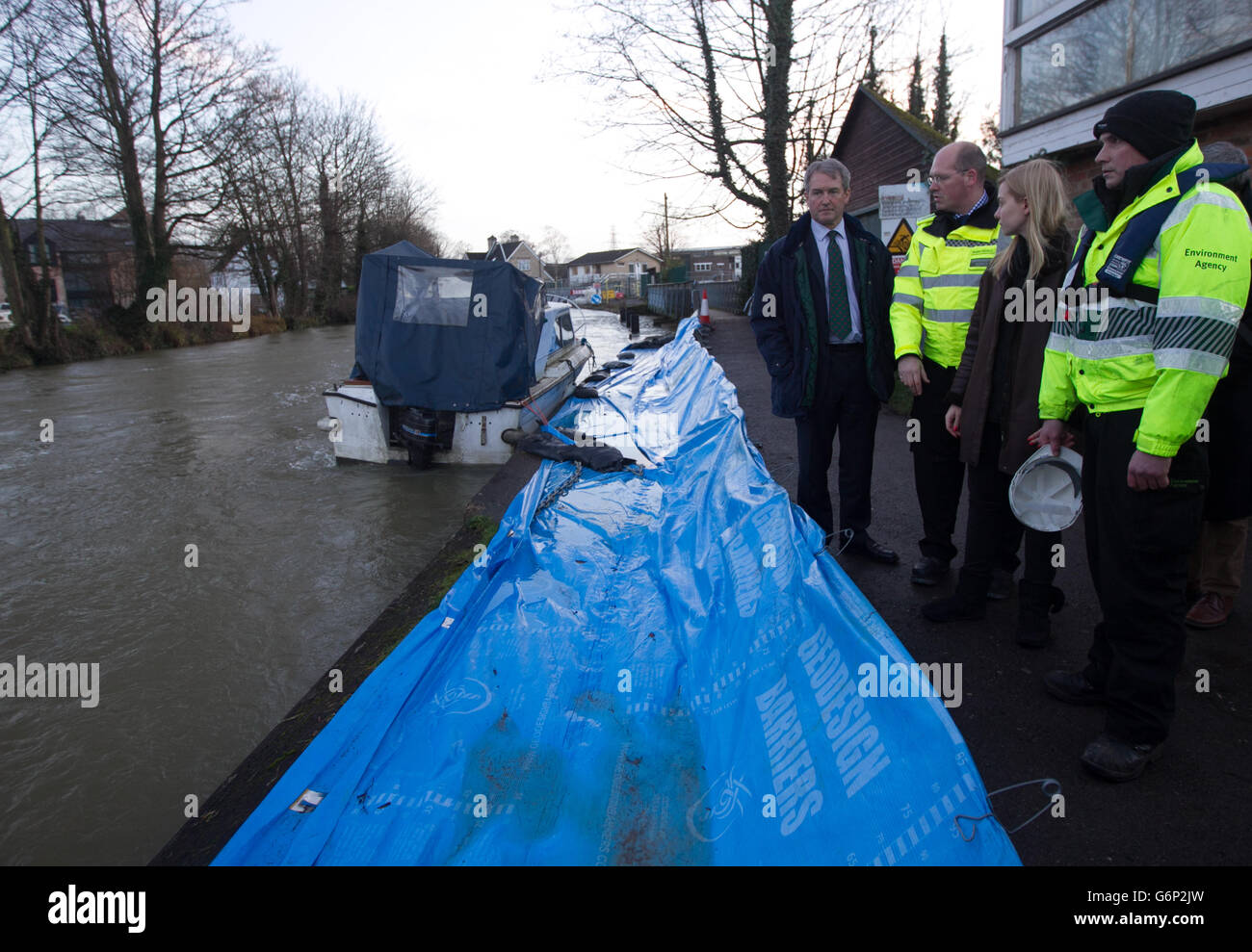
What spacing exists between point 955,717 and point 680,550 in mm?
2114

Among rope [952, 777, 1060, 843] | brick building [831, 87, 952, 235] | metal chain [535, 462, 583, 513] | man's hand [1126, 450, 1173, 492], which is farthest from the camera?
brick building [831, 87, 952, 235]

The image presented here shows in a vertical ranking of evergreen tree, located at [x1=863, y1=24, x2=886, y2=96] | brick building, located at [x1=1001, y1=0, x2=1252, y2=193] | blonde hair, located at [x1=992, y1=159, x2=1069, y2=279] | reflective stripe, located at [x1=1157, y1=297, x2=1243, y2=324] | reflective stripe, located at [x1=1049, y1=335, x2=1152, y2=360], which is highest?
evergreen tree, located at [x1=863, y1=24, x2=886, y2=96]

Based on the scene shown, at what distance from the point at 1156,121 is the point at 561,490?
15.7 ft

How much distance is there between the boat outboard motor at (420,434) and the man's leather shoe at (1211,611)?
8.00 meters

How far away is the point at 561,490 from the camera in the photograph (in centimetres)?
640

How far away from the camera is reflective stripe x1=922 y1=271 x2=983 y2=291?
3.68 m

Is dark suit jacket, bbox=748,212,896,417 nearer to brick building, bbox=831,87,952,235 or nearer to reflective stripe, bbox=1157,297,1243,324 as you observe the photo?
reflective stripe, bbox=1157,297,1243,324

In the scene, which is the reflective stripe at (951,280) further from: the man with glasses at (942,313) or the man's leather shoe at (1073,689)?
the man's leather shoe at (1073,689)

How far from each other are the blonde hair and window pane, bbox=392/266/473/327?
7.20 m

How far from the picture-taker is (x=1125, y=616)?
8.22 ft

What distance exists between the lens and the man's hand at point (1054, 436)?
3.02 m

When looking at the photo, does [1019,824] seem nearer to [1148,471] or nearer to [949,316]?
[1148,471]

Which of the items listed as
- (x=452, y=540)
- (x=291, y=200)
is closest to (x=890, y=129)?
(x=452, y=540)

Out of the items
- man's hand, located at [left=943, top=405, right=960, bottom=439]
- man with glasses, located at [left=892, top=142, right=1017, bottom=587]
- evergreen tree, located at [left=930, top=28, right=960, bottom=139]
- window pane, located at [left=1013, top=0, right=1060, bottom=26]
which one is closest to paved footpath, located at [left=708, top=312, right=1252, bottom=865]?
man with glasses, located at [left=892, top=142, right=1017, bottom=587]
